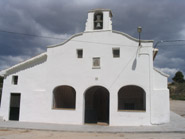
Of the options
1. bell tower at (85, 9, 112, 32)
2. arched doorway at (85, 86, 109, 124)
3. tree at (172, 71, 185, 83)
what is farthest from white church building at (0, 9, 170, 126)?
tree at (172, 71, 185, 83)

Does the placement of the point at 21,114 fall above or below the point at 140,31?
below

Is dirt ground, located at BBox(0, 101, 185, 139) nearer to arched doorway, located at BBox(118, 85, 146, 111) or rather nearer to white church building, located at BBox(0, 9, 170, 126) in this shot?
white church building, located at BBox(0, 9, 170, 126)

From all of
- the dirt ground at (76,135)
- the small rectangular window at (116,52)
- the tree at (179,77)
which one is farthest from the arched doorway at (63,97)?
the tree at (179,77)

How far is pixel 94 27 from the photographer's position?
13.2 m

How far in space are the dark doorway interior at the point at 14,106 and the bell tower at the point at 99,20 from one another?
764 centimetres

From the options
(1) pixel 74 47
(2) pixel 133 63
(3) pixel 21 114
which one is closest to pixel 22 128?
(3) pixel 21 114

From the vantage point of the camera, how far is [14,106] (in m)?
13.4

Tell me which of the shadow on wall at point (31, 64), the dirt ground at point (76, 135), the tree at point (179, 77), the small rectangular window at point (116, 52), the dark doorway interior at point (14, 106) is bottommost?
the dirt ground at point (76, 135)

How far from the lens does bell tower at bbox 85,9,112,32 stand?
12.5 m

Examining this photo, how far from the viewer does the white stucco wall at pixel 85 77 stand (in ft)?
37.5

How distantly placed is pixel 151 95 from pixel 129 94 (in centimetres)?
375

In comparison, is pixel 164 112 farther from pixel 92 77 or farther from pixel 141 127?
pixel 92 77

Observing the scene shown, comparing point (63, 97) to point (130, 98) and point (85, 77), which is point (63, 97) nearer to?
point (85, 77)

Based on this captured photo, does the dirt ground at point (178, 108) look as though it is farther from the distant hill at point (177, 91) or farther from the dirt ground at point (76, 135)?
the distant hill at point (177, 91)
